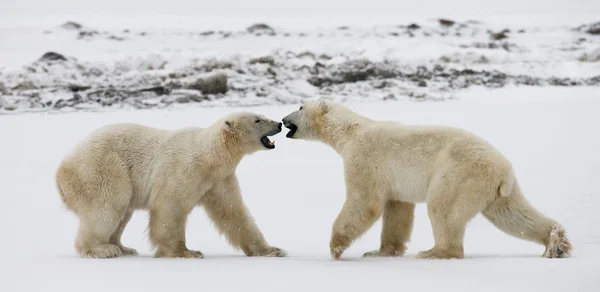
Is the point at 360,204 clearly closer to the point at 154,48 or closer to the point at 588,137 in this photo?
the point at 588,137

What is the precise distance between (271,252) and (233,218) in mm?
454

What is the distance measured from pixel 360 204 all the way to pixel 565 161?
4733 mm

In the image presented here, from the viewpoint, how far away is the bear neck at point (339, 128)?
22.4 feet

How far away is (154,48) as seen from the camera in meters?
19.2

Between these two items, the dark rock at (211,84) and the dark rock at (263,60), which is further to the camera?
the dark rock at (263,60)

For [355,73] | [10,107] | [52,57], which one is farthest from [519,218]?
[52,57]

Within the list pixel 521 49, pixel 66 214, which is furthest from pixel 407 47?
pixel 66 214

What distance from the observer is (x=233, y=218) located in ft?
22.7

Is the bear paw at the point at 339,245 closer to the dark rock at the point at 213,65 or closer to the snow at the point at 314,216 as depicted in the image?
the snow at the point at 314,216

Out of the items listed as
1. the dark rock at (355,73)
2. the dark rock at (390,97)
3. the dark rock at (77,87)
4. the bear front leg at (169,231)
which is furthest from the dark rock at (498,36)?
the bear front leg at (169,231)

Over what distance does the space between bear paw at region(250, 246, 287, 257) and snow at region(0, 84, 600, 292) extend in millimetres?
106

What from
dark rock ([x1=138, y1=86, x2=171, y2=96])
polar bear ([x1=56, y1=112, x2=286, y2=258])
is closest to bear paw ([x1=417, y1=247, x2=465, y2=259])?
polar bear ([x1=56, y1=112, x2=286, y2=258])

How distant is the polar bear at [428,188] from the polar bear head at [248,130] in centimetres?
58

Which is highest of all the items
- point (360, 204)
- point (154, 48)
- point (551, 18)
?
point (551, 18)
